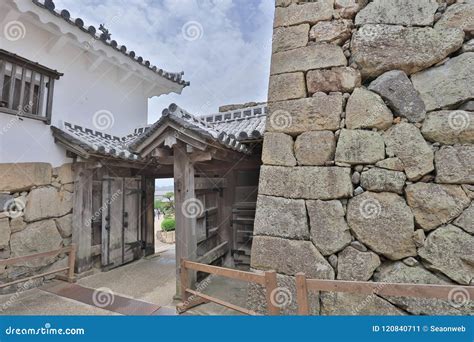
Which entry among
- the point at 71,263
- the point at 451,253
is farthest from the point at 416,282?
the point at 71,263

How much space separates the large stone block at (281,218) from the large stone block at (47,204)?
4270 mm

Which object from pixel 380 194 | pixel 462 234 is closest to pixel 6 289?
pixel 380 194

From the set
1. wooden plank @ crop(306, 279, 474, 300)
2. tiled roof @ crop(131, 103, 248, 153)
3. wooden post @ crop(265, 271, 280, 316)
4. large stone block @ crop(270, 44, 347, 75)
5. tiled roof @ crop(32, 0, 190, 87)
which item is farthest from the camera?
tiled roof @ crop(32, 0, 190, 87)

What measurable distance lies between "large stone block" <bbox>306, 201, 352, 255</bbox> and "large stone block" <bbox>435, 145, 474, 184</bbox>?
2.96 feet

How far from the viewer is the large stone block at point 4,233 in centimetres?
395

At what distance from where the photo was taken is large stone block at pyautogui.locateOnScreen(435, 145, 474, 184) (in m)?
2.12

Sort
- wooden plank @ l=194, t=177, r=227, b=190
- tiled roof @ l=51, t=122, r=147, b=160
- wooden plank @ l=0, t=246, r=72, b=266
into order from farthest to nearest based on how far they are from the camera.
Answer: tiled roof @ l=51, t=122, r=147, b=160 < wooden plank @ l=194, t=177, r=227, b=190 < wooden plank @ l=0, t=246, r=72, b=266

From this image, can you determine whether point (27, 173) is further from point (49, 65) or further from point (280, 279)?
point (280, 279)

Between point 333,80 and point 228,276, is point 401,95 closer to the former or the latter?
point 333,80

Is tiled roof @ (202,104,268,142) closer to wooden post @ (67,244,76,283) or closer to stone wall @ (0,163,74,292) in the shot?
stone wall @ (0,163,74,292)

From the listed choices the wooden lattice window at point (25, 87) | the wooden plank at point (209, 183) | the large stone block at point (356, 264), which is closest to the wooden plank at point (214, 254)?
the wooden plank at point (209, 183)

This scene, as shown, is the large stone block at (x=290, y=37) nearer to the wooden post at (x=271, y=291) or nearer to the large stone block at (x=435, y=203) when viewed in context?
the large stone block at (x=435, y=203)

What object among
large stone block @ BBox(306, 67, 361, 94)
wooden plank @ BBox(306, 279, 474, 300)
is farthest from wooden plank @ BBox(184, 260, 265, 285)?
large stone block @ BBox(306, 67, 361, 94)

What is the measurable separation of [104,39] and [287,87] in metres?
4.58
